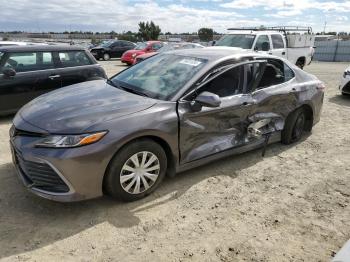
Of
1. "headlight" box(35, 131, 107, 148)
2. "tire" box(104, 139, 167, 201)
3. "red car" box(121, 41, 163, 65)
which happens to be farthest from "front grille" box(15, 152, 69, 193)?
"red car" box(121, 41, 163, 65)

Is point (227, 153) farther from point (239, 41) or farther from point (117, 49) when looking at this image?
point (117, 49)

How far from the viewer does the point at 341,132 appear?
6.77 meters

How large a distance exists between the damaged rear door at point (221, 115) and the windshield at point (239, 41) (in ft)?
25.2

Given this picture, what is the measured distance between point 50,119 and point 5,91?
384 cm

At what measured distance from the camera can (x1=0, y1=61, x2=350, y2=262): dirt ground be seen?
10.3ft

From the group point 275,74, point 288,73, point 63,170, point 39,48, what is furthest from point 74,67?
point 63,170

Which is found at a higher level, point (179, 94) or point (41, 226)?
point (179, 94)

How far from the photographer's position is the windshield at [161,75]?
166 inches

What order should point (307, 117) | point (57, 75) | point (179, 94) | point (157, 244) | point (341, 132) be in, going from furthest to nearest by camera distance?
point (57, 75) → point (341, 132) → point (307, 117) → point (179, 94) → point (157, 244)

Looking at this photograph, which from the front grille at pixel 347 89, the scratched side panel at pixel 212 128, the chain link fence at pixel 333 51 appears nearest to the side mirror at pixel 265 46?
the front grille at pixel 347 89

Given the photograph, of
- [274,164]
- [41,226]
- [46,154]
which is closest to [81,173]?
[46,154]

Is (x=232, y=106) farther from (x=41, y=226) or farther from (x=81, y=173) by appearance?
(x=41, y=226)

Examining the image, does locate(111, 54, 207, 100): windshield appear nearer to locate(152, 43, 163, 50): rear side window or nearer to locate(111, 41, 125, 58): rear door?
locate(152, 43, 163, 50): rear side window

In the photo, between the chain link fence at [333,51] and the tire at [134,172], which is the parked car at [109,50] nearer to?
the chain link fence at [333,51]
